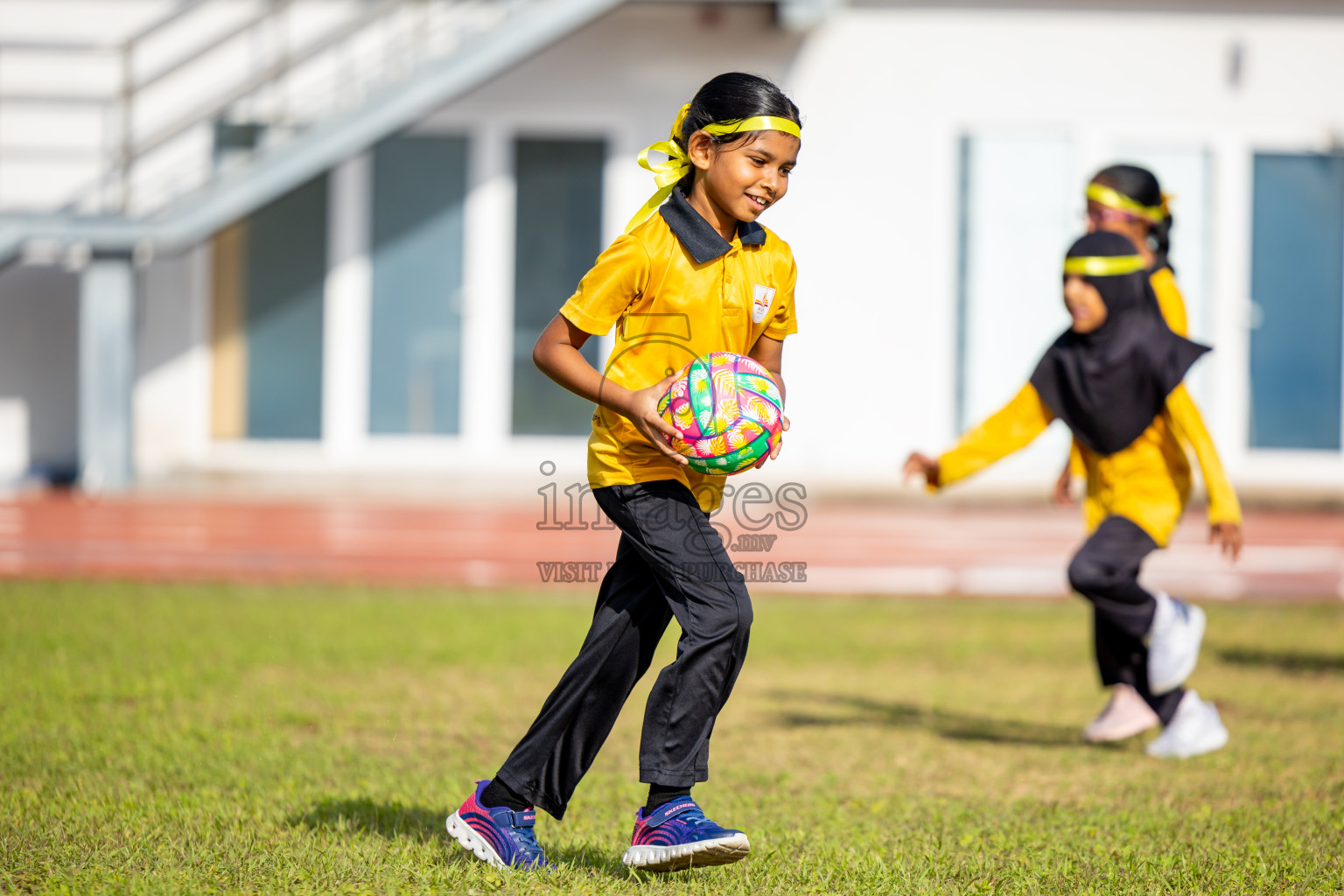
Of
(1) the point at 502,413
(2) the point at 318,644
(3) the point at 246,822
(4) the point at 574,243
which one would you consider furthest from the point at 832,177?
(3) the point at 246,822

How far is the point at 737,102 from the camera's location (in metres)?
3.56

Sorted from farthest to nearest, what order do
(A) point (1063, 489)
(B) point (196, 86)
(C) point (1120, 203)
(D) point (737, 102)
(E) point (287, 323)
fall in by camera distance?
(B) point (196, 86) → (E) point (287, 323) → (A) point (1063, 489) → (C) point (1120, 203) → (D) point (737, 102)

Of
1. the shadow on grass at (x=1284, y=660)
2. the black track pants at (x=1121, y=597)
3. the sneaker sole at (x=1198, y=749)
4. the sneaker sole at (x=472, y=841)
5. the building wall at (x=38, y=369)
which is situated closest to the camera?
the sneaker sole at (x=472, y=841)

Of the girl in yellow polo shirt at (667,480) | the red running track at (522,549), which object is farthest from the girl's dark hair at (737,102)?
the red running track at (522,549)

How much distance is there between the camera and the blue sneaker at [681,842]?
341 centimetres

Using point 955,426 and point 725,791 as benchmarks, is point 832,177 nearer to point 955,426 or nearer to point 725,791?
point 955,426

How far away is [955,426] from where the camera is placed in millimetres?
13875

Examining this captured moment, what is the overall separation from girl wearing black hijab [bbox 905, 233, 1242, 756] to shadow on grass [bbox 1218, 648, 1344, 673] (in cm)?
196

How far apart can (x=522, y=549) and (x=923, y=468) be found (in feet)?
18.9

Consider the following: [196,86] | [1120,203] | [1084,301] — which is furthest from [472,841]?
[196,86]

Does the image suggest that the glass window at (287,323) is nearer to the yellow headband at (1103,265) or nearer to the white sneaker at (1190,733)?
the yellow headband at (1103,265)

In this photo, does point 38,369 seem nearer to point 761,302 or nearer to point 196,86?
point 196,86

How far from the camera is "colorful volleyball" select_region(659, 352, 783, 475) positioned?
338cm

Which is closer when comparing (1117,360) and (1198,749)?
(1198,749)
